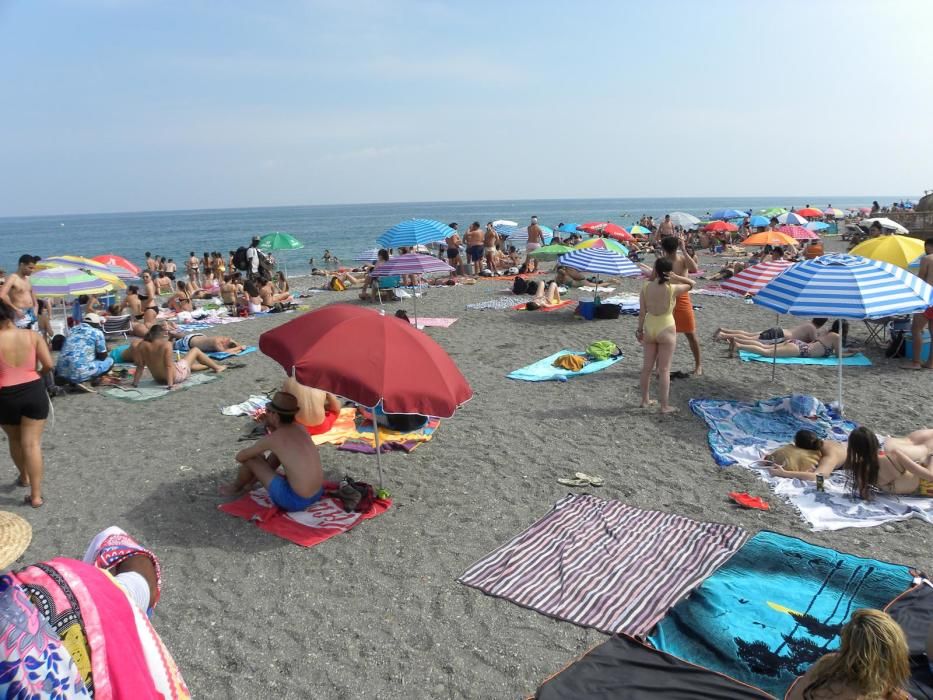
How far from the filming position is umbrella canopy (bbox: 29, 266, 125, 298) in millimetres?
9602

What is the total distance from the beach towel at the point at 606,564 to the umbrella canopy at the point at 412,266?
251 inches

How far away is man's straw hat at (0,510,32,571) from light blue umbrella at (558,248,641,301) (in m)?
8.79

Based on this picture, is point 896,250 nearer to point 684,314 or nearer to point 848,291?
point 684,314

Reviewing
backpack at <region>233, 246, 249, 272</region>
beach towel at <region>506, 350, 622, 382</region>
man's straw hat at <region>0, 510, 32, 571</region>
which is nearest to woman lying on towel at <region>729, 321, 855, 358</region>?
beach towel at <region>506, 350, 622, 382</region>

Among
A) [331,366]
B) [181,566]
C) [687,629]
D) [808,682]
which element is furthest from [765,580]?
[181,566]

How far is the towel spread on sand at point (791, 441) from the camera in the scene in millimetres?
4465

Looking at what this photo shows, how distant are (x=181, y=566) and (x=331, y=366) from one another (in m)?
1.64

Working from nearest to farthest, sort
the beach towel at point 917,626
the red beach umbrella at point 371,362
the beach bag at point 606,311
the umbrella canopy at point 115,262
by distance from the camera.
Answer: the beach towel at point 917,626 < the red beach umbrella at point 371,362 < the beach bag at point 606,311 < the umbrella canopy at point 115,262

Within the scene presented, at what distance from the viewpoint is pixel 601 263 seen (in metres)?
10.7

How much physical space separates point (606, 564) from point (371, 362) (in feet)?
6.52

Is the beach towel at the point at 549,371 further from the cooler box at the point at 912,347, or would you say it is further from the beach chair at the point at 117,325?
the beach chair at the point at 117,325

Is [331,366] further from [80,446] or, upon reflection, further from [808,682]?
[80,446]

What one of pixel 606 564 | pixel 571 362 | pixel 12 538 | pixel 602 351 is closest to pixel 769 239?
pixel 602 351

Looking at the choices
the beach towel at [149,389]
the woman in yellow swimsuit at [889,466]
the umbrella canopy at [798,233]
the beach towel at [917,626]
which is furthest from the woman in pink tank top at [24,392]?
the umbrella canopy at [798,233]
